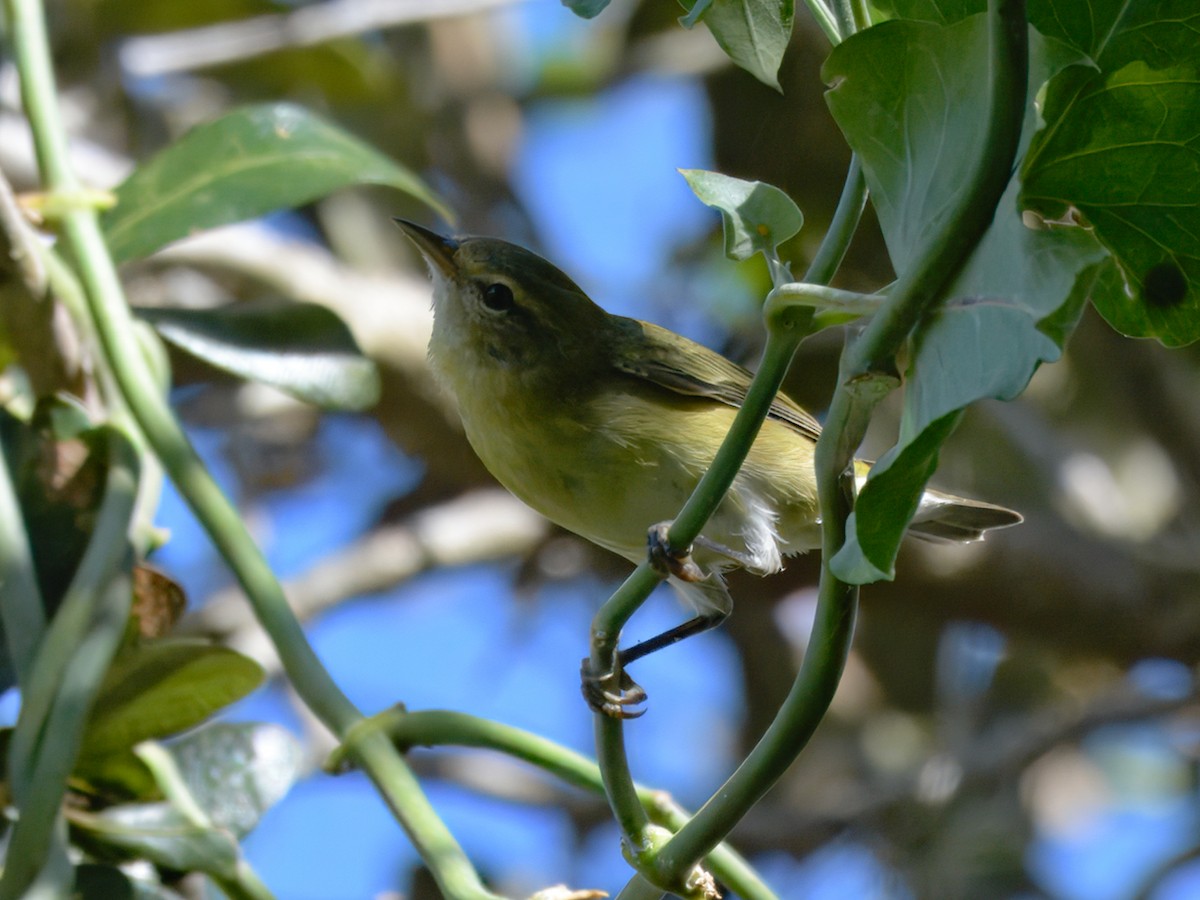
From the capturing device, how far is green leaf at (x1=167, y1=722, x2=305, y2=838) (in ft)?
6.29

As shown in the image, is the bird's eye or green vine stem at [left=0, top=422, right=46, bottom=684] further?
the bird's eye

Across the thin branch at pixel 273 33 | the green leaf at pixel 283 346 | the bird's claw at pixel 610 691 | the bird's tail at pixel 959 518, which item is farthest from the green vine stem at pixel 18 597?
the thin branch at pixel 273 33

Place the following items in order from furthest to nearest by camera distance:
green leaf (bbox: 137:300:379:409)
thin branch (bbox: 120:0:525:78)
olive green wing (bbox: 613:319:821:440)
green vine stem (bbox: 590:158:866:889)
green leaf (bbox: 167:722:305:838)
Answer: thin branch (bbox: 120:0:525:78), olive green wing (bbox: 613:319:821:440), green leaf (bbox: 137:300:379:409), green leaf (bbox: 167:722:305:838), green vine stem (bbox: 590:158:866:889)

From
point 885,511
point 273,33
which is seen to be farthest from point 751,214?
point 273,33

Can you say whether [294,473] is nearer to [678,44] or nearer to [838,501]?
[678,44]

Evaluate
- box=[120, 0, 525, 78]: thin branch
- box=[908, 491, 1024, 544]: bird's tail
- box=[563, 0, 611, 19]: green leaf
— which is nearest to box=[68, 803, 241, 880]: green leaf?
box=[563, 0, 611, 19]: green leaf

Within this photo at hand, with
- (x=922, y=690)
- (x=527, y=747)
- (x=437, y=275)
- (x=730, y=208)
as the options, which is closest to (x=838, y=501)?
(x=730, y=208)

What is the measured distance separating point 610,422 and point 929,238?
5.14 ft

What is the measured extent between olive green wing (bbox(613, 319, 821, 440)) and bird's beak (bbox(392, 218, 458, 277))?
39 centimetres

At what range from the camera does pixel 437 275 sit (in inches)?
111

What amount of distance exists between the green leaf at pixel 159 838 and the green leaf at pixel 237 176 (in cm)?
93

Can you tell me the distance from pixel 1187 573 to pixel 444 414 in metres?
2.09

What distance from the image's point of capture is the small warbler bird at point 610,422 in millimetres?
2385

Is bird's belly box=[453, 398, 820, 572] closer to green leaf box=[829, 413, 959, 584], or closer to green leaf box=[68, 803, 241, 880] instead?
green leaf box=[68, 803, 241, 880]
